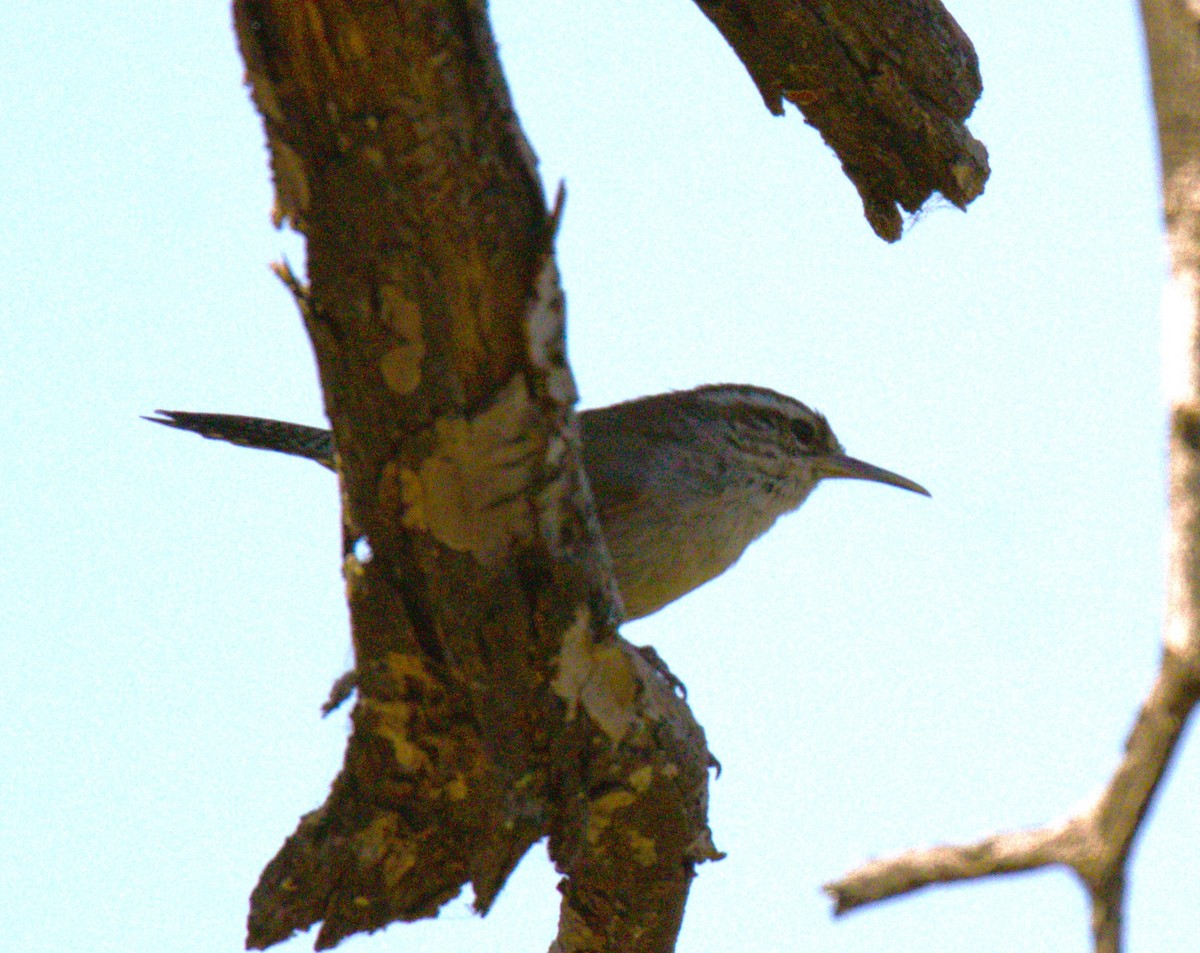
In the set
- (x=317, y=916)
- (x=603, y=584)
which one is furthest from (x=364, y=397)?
(x=317, y=916)

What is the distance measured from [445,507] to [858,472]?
356 centimetres

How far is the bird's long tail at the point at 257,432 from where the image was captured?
6.59 m

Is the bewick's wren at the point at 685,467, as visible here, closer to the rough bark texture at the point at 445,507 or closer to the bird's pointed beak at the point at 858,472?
the bird's pointed beak at the point at 858,472

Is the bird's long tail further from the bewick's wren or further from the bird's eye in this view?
the bird's eye

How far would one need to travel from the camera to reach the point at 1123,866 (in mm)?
2016

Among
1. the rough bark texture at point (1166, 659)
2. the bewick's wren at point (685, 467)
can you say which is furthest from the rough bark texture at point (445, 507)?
the rough bark texture at point (1166, 659)

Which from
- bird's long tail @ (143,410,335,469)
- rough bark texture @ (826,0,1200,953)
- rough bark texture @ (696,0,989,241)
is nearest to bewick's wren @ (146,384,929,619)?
bird's long tail @ (143,410,335,469)

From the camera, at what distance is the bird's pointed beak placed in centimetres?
666

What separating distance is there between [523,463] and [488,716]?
0.68 m

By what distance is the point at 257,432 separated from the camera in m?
6.63

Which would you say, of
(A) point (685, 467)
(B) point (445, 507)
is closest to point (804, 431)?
(A) point (685, 467)

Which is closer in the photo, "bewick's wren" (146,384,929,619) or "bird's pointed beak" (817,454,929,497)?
"bewick's wren" (146,384,929,619)

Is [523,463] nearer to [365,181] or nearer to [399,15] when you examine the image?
[365,181]

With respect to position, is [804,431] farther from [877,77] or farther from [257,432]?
[257,432]
